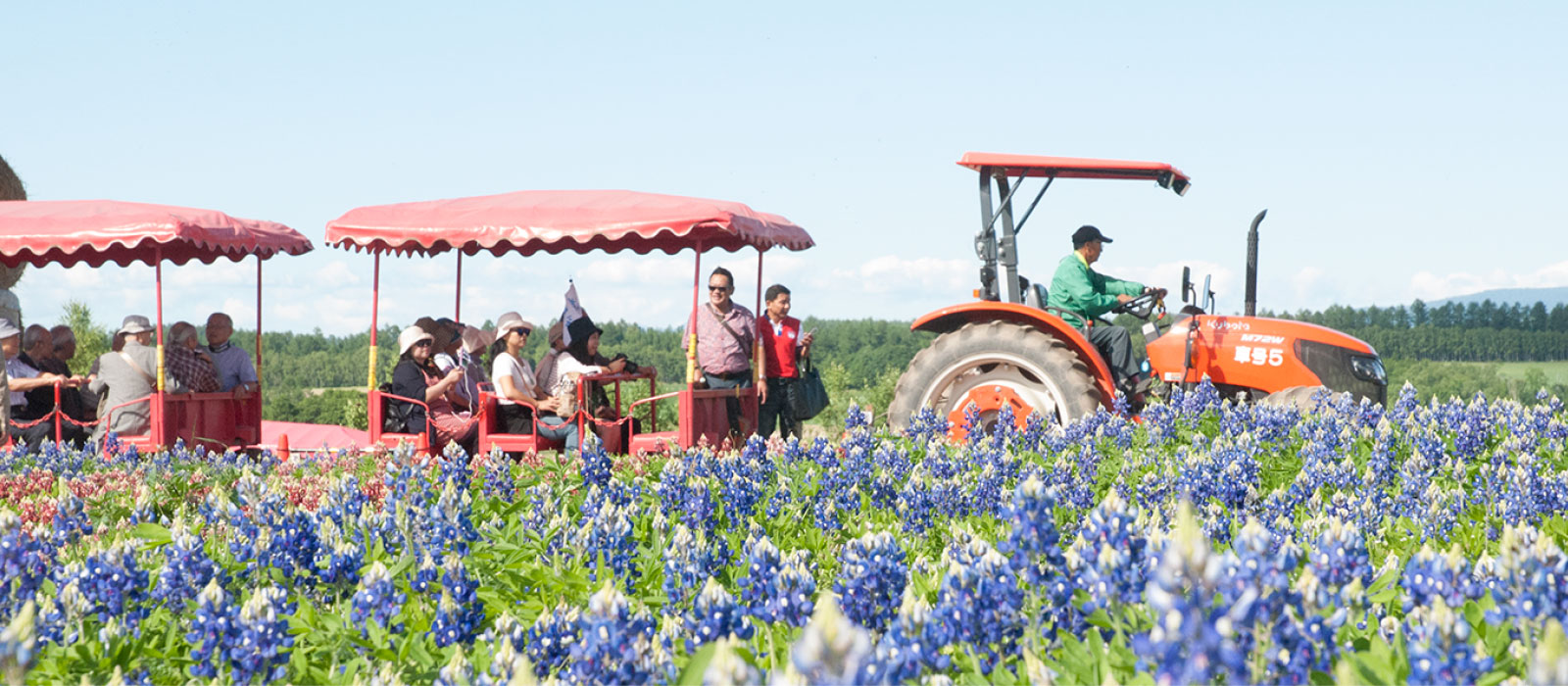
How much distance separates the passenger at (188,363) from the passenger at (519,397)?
10.1 feet

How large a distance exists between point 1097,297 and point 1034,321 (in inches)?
20.7

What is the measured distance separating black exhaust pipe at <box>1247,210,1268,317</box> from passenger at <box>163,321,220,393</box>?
28.4ft

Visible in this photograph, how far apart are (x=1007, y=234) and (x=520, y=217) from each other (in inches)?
149

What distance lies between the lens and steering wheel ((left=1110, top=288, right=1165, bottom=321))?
9.03m

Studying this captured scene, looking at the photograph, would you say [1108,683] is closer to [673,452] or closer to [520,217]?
[673,452]

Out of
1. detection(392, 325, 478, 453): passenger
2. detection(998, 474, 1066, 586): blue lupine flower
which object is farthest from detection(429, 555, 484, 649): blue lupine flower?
detection(392, 325, 478, 453): passenger

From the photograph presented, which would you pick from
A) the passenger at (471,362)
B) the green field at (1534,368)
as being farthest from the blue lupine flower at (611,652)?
the green field at (1534,368)

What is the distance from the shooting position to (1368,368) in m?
9.80

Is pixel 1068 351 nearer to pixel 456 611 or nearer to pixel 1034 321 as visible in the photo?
pixel 1034 321

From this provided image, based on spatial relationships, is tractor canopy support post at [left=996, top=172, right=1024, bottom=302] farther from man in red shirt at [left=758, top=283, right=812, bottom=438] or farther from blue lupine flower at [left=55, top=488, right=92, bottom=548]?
blue lupine flower at [left=55, top=488, right=92, bottom=548]

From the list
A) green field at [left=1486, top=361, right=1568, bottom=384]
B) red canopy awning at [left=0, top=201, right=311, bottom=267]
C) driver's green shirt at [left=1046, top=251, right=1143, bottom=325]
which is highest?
red canopy awning at [left=0, top=201, right=311, bottom=267]

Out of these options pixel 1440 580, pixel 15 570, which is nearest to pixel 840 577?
pixel 1440 580

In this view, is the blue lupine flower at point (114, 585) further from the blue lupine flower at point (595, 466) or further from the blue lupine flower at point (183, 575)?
the blue lupine flower at point (595, 466)

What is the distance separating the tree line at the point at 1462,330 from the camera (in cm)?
3903
